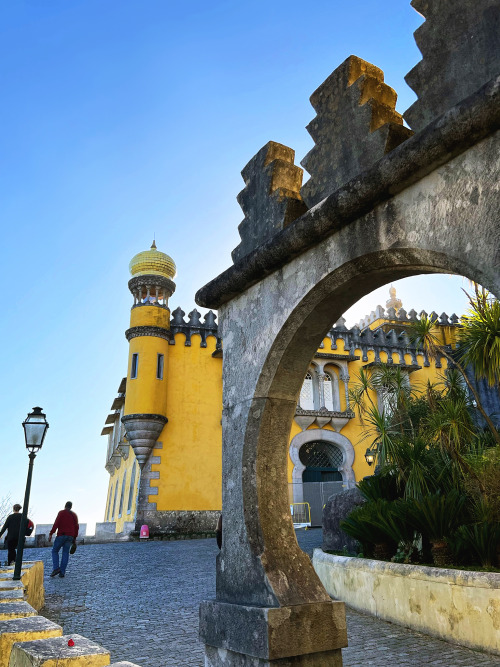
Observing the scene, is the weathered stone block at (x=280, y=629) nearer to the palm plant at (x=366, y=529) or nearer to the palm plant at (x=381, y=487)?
the palm plant at (x=366, y=529)

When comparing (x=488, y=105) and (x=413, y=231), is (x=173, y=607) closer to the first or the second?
(x=413, y=231)

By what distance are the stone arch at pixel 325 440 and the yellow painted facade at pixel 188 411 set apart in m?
0.04

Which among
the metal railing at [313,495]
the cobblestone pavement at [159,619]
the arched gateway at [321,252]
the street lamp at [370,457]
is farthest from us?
the metal railing at [313,495]

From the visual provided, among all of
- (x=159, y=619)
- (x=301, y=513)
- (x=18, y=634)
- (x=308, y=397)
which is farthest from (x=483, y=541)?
(x=308, y=397)

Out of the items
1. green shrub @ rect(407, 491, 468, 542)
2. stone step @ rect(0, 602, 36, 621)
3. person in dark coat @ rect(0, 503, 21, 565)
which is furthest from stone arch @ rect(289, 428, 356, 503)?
stone step @ rect(0, 602, 36, 621)

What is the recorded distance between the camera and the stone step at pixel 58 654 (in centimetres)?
220

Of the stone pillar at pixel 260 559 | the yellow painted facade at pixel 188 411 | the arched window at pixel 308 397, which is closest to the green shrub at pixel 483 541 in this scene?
the stone pillar at pixel 260 559

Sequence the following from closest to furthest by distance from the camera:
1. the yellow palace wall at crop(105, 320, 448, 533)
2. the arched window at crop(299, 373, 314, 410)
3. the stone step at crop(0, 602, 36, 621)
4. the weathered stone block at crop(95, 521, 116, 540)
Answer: the stone step at crop(0, 602, 36, 621) < the weathered stone block at crop(95, 521, 116, 540) < the yellow palace wall at crop(105, 320, 448, 533) < the arched window at crop(299, 373, 314, 410)

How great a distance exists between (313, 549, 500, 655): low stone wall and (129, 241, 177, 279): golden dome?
1401 centimetres

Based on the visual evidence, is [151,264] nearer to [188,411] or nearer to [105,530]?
[188,411]

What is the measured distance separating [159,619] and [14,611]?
9.68 ft

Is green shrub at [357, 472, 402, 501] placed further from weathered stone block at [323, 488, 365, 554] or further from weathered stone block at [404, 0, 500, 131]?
weathered stone block at [404, 0, 500, 131]

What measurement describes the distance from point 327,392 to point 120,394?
337 inches

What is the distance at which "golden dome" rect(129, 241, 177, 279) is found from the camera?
1892 centimetres
